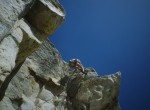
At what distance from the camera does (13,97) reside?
642 inches

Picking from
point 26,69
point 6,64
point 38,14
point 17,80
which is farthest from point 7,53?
point 26,69

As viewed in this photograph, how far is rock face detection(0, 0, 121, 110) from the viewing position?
37.0ft

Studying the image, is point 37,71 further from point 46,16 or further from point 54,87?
point 46,16

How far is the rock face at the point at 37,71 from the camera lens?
37.0 feet

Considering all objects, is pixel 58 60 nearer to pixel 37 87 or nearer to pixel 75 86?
pixel 37 87

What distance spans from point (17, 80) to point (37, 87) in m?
4.95

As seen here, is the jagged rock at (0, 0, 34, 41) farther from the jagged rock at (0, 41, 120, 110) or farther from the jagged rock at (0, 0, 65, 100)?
the jagged rock at (0, 41, 120, 110)

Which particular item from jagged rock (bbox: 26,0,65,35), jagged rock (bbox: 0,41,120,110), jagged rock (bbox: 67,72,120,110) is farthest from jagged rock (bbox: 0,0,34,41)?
jagged rock (bbox: 67,72,120,110)

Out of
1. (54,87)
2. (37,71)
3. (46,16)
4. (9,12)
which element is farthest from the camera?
(54,87)

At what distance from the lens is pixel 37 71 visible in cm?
2134

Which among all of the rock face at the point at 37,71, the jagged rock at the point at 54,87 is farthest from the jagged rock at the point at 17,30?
the jagged rock at the point at 54,87

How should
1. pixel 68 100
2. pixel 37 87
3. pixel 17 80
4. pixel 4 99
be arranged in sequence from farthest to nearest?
1. pixel 68 100
2. pixel 37 87
3. pixel 17 80
4. pixel 4 99

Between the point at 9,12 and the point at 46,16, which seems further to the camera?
the point at 46,16

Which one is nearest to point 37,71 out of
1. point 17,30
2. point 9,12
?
point 17,30
